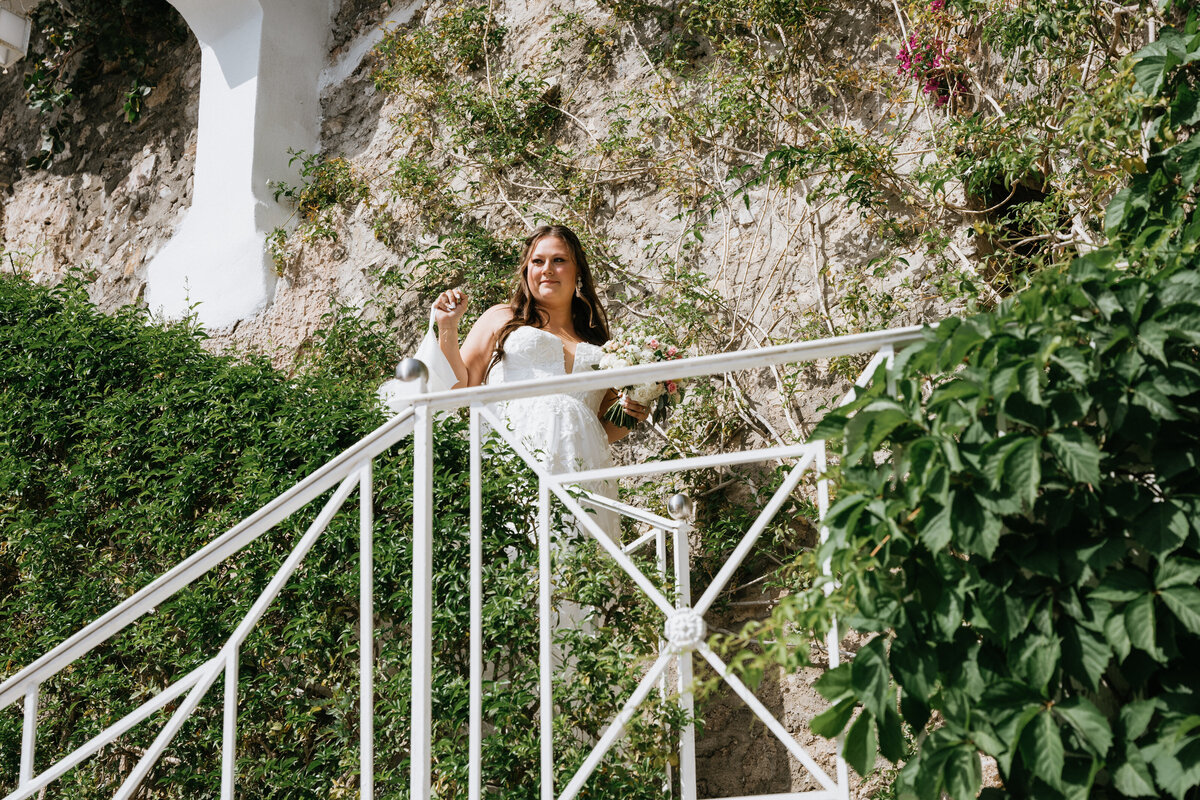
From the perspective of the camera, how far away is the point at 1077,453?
1.45 meters

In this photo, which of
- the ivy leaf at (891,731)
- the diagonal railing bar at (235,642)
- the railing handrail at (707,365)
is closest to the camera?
the ivy leaf at (891,731)

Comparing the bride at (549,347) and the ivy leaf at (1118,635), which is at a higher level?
the bride at (549,347)

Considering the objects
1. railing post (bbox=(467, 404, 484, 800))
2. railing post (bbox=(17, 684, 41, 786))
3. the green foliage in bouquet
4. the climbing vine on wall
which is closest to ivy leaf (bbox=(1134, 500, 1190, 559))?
the green foliage in bouquet

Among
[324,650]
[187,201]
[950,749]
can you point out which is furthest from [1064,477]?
[187,201]

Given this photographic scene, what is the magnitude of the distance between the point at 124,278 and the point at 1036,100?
15.5 ft

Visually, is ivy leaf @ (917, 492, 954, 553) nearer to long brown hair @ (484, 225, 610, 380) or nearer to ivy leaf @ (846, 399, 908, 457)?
ivy leaf @ (846, 399, 908, 457)

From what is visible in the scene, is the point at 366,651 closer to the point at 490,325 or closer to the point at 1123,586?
the point at 1123,586

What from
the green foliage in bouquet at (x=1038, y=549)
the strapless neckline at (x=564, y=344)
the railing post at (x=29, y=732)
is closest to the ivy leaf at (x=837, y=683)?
the green foliage in bouquet at (x=1038, y=549)

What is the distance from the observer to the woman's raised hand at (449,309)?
3.61 meters

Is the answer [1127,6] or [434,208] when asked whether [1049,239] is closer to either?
[1127,6]

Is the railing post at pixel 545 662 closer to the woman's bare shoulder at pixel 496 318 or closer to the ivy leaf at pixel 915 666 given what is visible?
the ivy leaf at pixel 915 666

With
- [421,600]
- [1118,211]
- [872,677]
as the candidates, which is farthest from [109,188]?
[872,677]

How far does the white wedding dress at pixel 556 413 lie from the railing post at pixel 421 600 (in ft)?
4.08

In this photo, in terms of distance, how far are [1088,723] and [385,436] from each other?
4.41 feet
